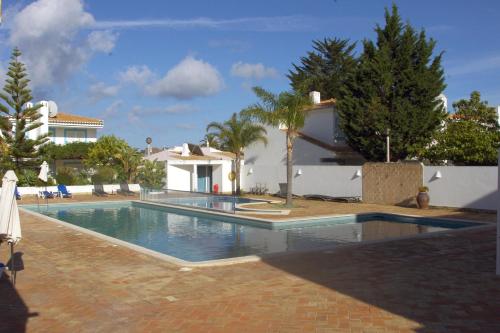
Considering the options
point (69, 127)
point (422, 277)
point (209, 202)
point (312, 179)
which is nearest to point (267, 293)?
point (422, 277)

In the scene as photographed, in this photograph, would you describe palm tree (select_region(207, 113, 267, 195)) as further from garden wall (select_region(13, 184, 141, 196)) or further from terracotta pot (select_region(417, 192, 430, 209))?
terracotta pot (select_region(417, 192, 430, 209))

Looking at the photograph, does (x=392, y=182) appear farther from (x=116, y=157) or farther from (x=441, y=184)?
(x=116, y=157)

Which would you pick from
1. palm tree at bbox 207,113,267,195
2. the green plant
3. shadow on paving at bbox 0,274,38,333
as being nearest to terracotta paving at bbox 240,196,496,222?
palm tree at bbox 207,113,267,195

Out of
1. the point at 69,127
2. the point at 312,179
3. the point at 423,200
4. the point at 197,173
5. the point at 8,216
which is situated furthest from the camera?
the point at 69,127

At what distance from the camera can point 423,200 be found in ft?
67.4

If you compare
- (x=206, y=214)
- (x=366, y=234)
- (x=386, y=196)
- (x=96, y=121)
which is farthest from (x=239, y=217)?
(x=96, y=121)

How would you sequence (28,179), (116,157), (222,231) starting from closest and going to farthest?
(222,231) → (28,179) → (116,157)

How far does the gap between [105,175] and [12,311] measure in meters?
26.9

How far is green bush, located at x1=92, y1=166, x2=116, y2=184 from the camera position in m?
32.6

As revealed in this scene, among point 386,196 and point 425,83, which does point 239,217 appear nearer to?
point 386,196

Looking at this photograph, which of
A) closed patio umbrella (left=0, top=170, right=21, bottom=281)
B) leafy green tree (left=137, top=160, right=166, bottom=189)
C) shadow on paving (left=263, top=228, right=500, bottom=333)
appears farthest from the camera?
leafy green tree (left=137, top=160, right=166, bottom=189)

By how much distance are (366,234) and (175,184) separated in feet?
68.6

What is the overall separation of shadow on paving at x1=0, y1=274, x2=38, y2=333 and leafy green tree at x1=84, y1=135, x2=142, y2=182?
24.0m

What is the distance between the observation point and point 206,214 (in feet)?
67.9
